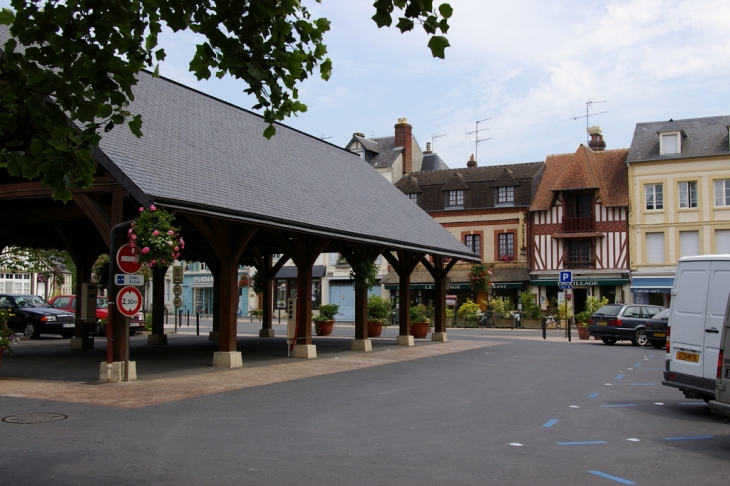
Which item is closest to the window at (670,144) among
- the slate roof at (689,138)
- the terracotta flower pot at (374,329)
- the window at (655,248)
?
the slate roof at (689,138)

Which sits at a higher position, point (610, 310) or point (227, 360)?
point (610, 310)

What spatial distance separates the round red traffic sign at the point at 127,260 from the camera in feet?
40.7

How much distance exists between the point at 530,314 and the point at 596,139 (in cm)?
1429

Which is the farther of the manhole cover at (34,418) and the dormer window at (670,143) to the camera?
the dormer window at (670,143)

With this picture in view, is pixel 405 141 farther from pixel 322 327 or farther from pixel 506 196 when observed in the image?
pixel 322 327

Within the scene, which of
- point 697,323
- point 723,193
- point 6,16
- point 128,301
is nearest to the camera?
point 6,16

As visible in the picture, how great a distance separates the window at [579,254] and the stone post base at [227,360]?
30.1 metres

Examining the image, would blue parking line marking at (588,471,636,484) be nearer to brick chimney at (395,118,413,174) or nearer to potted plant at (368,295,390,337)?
potted plant at (368,295,390,337)

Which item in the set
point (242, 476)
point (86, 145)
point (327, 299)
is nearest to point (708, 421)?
point (242, 476)

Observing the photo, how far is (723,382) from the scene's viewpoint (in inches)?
329

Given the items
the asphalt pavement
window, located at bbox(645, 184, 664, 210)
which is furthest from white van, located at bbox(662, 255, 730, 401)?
window, located at bbox(645, 184, 664, 210)

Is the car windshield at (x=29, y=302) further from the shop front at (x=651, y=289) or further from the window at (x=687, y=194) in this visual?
the window at (x=687, y=194)

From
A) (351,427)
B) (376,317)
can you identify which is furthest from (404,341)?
(351,427)

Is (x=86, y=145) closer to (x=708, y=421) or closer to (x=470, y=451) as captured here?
(x=470, y=451)
